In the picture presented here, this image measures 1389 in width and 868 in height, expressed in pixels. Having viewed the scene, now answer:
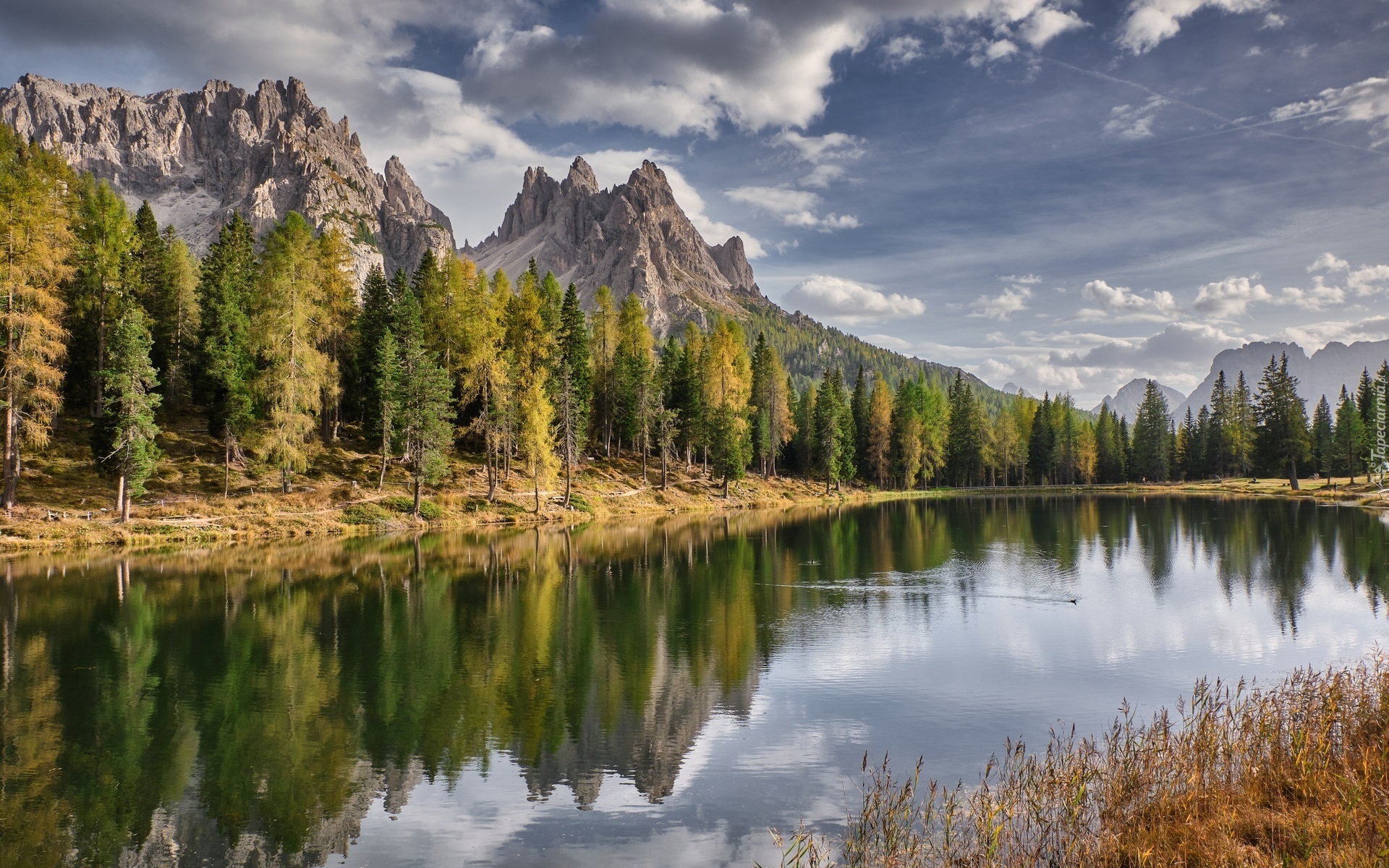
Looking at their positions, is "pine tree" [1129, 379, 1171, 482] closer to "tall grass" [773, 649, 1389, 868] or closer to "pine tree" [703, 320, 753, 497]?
"pine tree" [703, 320, 753, 497]

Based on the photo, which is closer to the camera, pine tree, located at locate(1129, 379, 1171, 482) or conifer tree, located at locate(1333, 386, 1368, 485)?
conifer tree, located at locate(1333, 386, 1368, 485)

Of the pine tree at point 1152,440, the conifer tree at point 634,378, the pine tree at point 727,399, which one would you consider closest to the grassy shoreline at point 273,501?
the pine tree at point 727,399

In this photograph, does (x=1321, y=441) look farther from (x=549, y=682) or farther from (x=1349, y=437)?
(x=549, y=682)

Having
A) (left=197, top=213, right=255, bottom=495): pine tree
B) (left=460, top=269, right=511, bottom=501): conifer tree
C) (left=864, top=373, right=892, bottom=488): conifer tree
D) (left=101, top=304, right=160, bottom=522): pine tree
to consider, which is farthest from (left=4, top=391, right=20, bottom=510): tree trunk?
(left=864, top=373, right=892, bottom=488): conifer tree

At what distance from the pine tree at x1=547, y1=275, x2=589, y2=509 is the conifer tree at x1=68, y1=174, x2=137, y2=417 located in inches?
1294

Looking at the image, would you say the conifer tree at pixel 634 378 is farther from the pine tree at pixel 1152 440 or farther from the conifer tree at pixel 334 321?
the pine tree at pixel 1152 440

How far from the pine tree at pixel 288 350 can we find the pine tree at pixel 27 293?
11.7 metres

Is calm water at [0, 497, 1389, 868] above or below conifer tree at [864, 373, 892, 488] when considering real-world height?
below

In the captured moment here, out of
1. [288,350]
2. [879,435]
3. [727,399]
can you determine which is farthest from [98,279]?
[879,435]

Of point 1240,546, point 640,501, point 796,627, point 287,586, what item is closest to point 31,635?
point 287,586

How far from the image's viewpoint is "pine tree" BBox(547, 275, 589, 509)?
2675 inches

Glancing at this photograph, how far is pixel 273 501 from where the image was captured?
5219 centimetres

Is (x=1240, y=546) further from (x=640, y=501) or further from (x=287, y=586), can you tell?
(x=287, y=586)

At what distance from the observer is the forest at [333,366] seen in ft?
145
